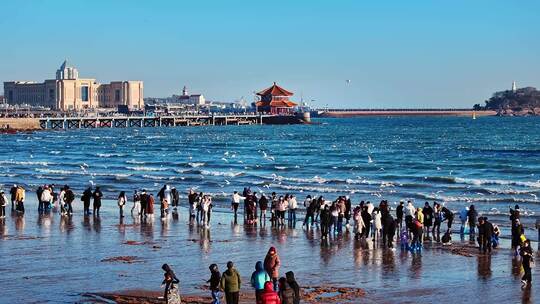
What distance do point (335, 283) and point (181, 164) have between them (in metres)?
48.5

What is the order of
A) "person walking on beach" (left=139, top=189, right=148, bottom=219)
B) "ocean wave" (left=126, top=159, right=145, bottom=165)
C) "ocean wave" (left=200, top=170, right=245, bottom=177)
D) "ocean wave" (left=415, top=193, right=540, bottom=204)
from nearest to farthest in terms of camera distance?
"person walking on beach" (left=139, top=189, right=148, bottom=219) → "ocean wave" (left=415, top=193, right=540, bottom=204) → "ocean wave" (left=200, top=170, right=245, bottom=177) → "ocean wave" (left=126, top=159, right=145, bottom=165)

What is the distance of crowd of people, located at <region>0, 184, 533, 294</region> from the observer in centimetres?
2425

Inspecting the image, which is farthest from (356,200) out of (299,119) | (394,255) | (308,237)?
(299,119)

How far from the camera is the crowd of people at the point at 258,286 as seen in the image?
1504 cm

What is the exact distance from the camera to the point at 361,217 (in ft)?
87.0

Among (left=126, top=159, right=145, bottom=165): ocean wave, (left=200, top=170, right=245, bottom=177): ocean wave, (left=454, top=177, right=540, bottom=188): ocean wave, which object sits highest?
(left=126, top=159, right=145, bottom=165): ocean wave

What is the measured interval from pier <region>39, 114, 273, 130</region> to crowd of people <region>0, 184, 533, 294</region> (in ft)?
434

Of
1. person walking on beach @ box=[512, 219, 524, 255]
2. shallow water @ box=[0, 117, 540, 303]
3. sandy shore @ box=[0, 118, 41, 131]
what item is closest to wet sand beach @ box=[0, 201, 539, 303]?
shallow water @ box=[0, 117, 540, 303]

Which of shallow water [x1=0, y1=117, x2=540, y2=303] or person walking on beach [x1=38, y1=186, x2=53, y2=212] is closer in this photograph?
shallow water [x1=0, y1=117, x2=540, y2=303]

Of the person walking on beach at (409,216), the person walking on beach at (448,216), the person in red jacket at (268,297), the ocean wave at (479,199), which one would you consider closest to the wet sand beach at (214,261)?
the person walking on beach at (448,216)

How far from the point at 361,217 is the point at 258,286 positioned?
35.1 feet

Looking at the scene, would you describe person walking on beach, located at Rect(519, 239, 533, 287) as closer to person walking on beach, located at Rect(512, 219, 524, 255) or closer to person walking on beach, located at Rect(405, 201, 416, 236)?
person walking on beach, located at Rect(512, 219, 524, 255)

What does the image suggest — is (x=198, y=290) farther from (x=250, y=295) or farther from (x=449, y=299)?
(x=449, y=299)

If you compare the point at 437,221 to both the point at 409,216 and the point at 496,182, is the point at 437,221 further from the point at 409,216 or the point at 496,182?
the point at 496,182
